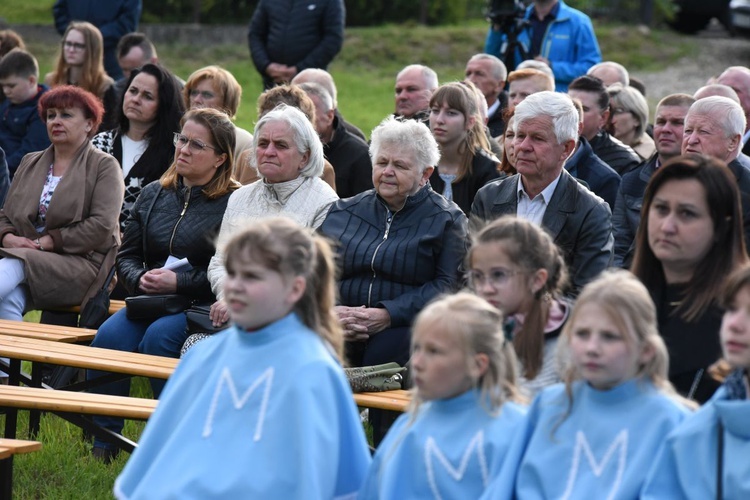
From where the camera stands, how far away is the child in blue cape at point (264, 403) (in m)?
4.04

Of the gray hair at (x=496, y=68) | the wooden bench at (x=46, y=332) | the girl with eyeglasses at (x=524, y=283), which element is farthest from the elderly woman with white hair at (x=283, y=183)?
the gray hair at (x=496, y=68)

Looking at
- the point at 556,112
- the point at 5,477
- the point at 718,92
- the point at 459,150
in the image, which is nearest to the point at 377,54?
the point at 718,92

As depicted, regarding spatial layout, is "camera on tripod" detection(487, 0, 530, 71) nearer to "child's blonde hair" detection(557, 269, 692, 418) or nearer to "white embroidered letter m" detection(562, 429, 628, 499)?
"child's blonde hair" detection(557, 269, 692, 418)

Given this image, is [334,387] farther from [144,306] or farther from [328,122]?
[328,122]

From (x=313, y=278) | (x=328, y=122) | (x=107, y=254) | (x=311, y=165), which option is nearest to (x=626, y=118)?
(x=328, y=122)

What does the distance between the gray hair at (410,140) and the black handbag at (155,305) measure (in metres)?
1.39

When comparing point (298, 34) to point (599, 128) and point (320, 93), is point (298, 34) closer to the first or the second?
Answer: point (320, 93)

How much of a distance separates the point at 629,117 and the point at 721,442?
5.70 metres

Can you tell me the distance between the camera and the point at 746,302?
3682 mm

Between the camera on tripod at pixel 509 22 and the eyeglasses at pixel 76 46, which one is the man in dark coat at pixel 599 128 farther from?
the eyeglasses at pixel 76 46

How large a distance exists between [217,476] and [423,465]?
25.9 inches

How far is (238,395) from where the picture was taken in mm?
4184

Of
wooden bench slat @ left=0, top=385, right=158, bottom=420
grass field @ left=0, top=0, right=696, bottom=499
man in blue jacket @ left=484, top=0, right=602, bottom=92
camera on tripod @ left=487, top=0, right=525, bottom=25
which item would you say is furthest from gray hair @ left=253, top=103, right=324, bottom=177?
grass field @ left=0, top=0, right=696, bottom=499

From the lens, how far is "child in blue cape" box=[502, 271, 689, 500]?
12.3ft
